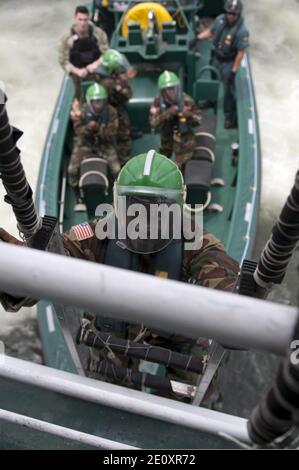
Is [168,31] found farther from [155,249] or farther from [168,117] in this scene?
[155,249]

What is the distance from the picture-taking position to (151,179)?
7.81 ft

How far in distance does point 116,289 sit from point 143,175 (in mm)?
1667

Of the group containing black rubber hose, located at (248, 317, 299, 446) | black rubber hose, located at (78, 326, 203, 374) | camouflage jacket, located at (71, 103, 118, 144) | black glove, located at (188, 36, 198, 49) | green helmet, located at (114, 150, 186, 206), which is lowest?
camouflage jacket, located at (71, 103, 118, 144)

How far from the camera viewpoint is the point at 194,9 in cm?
741

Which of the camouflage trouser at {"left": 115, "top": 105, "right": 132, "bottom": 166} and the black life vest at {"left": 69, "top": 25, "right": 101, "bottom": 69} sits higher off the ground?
the black life vest at {"left": 69, "top": 25, "right": 101, "bottom": 69}

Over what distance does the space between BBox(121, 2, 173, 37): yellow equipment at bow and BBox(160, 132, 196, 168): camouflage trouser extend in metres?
2.01

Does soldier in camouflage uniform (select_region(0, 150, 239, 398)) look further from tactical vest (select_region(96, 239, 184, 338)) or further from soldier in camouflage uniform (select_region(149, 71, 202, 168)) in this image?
soldier in camouflage uniform (select_region(149, 71, 202, 168))

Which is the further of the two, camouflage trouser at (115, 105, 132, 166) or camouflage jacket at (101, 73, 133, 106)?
camouflage trouser at (115, 105, 132, 166)

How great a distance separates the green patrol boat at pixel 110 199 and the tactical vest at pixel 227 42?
12.6 inches

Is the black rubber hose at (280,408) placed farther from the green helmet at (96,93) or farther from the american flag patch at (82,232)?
the green helmet at (96,93)

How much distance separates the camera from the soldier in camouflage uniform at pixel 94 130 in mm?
5066

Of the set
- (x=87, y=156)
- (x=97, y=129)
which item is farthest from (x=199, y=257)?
(x=87, y=156)

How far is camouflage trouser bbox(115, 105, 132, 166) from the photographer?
5.65 metres

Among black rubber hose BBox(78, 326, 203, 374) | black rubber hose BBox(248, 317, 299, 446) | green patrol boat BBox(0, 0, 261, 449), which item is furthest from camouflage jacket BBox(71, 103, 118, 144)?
black rubber hose BBox(248, 317, 299, 446)
